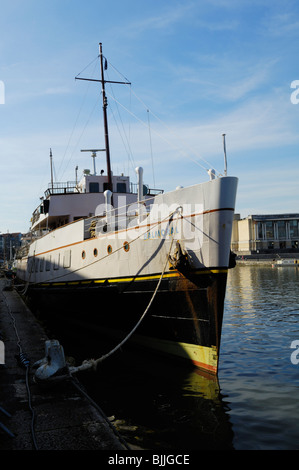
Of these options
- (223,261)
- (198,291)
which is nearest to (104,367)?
(198,291)

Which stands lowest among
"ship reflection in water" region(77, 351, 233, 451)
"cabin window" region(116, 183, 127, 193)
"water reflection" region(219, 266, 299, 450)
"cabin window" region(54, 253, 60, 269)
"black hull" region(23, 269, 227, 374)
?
"water reflection" region(219, 266, 299, 450)

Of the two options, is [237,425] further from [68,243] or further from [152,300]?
[68,243]

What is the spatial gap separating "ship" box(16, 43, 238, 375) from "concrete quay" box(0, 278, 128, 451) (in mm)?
2775

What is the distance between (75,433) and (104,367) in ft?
18.3

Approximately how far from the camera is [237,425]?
7.59 m

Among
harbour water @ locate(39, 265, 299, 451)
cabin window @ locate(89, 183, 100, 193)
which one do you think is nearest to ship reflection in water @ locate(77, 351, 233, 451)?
harbour water @ locate(39, 265, 299, 451)

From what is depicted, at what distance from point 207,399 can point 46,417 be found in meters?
3.86

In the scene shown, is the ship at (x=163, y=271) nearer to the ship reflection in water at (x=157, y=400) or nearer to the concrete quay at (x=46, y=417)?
the ship reflection in water at (x=157, y=400)

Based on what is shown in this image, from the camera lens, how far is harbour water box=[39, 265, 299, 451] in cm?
706

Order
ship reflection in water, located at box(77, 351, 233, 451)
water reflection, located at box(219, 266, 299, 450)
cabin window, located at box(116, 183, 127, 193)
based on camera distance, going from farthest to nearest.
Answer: cabin window, located at box(116, 183, 127, 193)
water reflection, located at box(219, 266, 299, 450)
ship reflection in water, located at box(77, 351, 233, 451)

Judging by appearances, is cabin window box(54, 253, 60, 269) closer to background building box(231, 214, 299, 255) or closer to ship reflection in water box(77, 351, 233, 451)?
ship reflection in water box(77, 351, 233, 451)

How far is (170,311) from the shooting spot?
35.1 feet

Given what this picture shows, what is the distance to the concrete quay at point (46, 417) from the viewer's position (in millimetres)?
5590

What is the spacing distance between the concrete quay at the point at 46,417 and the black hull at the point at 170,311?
10.4ft
